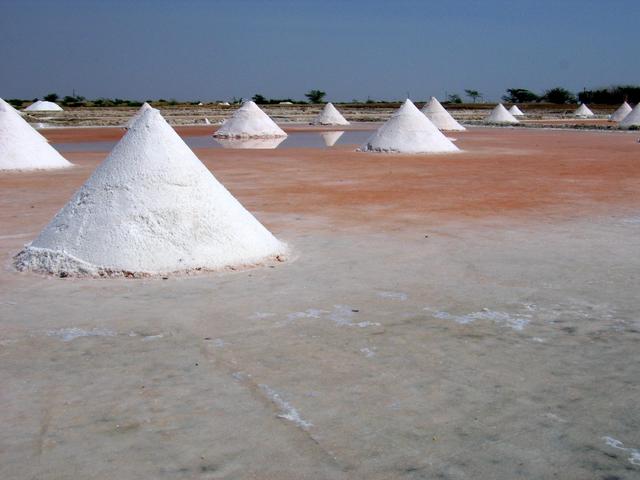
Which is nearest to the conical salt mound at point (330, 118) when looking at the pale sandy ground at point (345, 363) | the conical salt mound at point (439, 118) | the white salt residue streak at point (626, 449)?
the conical salt mound at point (439, 118)

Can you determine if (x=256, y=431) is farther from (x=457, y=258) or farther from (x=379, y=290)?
(x=457, y=258)

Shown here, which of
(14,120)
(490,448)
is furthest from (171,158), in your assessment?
(14,120)

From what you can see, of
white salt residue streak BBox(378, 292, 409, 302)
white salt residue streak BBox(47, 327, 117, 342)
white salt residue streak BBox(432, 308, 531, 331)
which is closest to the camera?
white salt residue streak BBox(47, 327, 117, 342)

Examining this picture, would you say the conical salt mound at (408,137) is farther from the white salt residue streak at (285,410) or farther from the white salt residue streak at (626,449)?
the white salt residue streak at (626,449)

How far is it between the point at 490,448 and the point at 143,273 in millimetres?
3909

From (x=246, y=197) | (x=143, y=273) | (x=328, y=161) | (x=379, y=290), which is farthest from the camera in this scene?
(x=328, y=161)

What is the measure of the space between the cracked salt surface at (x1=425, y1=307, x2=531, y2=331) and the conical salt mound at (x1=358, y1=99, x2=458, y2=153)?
16.7 metres

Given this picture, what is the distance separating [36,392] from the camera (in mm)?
3895

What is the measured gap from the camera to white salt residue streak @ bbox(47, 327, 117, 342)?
4.79 metres

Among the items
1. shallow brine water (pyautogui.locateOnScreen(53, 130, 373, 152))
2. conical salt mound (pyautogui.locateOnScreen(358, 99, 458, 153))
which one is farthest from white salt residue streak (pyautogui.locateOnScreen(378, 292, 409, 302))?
shallow brine water (pyautogui.locateOnScreen(53, 130, 373, 152))

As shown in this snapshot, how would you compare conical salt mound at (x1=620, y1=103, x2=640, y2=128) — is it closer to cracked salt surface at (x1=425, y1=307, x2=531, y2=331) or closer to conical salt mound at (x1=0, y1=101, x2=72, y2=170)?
conical salt mound at (x1=0, y1=101, x2=72, y2=170)

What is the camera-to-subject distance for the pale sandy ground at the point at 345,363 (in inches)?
127

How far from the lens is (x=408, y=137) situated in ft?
71.7

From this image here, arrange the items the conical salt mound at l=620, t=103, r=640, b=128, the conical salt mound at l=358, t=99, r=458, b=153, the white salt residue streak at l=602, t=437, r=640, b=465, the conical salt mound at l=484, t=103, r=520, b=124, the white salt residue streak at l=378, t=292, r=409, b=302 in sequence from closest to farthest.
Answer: the white salt residue streak at l=602, t=437, r=640, b=465 → the white salt residue streak at l=378, t=292, r=409, b=302 → the conical salt mound at l=358, t=99, r=458, b=153 → the conical salt mound at l=620, t=103, r=640, b=128 → the conical salt mound at l=484, t=103, r=520, b=124
